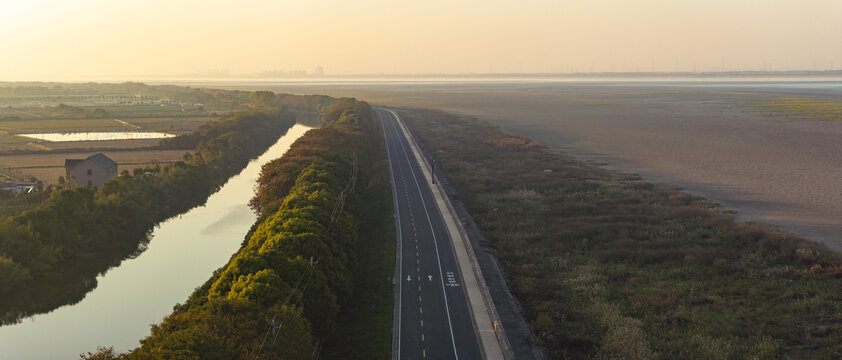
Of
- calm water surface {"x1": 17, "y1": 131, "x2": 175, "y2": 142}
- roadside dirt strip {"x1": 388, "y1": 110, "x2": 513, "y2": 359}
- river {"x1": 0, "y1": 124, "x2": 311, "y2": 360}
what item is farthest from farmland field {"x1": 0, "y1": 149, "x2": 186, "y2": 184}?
roadside dirt strip {"x1": 388, "y1": 110, "x2": 513, "y2": 359}

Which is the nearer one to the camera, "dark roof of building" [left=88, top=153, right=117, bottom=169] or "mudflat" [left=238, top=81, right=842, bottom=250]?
"mudflat" [left=238, top=81, right=842, bottom=250]

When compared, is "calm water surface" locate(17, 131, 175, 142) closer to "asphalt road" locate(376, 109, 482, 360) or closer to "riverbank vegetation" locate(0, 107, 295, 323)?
"riverbank vegetation" locate(0, 107, 295, 323)

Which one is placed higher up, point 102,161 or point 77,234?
point 102,161

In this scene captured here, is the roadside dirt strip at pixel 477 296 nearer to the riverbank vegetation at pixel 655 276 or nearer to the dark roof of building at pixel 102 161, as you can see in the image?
the riverbank vegetation at pixel 655 276

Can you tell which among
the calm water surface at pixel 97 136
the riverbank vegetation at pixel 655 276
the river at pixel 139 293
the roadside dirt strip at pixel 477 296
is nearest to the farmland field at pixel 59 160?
the calm water surface at pixel 97 136

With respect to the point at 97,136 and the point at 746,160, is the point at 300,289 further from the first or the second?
the point at 97,136

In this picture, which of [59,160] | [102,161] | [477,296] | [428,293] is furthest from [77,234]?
[59,160]

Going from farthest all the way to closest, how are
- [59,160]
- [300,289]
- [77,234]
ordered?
[59,160], [77,234], [300,289]

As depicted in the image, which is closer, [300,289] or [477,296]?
[300,289]
